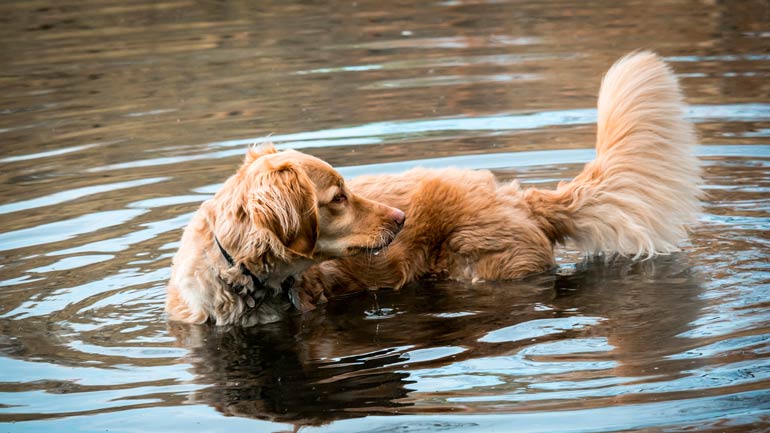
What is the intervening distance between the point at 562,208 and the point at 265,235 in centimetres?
199

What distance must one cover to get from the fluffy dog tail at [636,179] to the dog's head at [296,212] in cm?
123

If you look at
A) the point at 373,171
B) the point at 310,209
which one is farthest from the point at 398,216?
the point at 373,171

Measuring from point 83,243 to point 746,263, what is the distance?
178 inches

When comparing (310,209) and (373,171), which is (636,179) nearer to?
(310,209)

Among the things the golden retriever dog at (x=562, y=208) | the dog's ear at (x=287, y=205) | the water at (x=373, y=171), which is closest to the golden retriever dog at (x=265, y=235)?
the dog's ear at (x=287, y=205)

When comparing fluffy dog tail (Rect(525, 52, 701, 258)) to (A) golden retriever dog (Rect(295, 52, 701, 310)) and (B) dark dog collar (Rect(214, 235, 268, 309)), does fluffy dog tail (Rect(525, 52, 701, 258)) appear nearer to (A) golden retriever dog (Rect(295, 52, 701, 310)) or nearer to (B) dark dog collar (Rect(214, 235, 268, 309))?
(A) golden retriever dog (Rect(295, 52, 701, 310))

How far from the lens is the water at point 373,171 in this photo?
4.91 metres

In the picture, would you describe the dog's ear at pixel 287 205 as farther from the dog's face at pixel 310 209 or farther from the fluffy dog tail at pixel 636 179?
the fluffy dog tail at pixel 636 179

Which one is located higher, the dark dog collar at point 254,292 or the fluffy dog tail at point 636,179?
the fluffy dog tail at point 636,179

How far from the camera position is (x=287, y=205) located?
5.65 metres

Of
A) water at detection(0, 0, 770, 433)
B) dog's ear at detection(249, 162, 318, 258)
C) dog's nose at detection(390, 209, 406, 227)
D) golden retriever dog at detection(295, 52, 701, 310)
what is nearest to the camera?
water at detection(0, 0, 770, 433)

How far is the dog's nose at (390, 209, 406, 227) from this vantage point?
603 cm

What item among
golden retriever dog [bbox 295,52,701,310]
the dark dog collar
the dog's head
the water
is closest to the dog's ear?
the dog's head

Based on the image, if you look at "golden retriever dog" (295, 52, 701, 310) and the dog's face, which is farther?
"golden retriever dog" (295, 52, 701, 310)
